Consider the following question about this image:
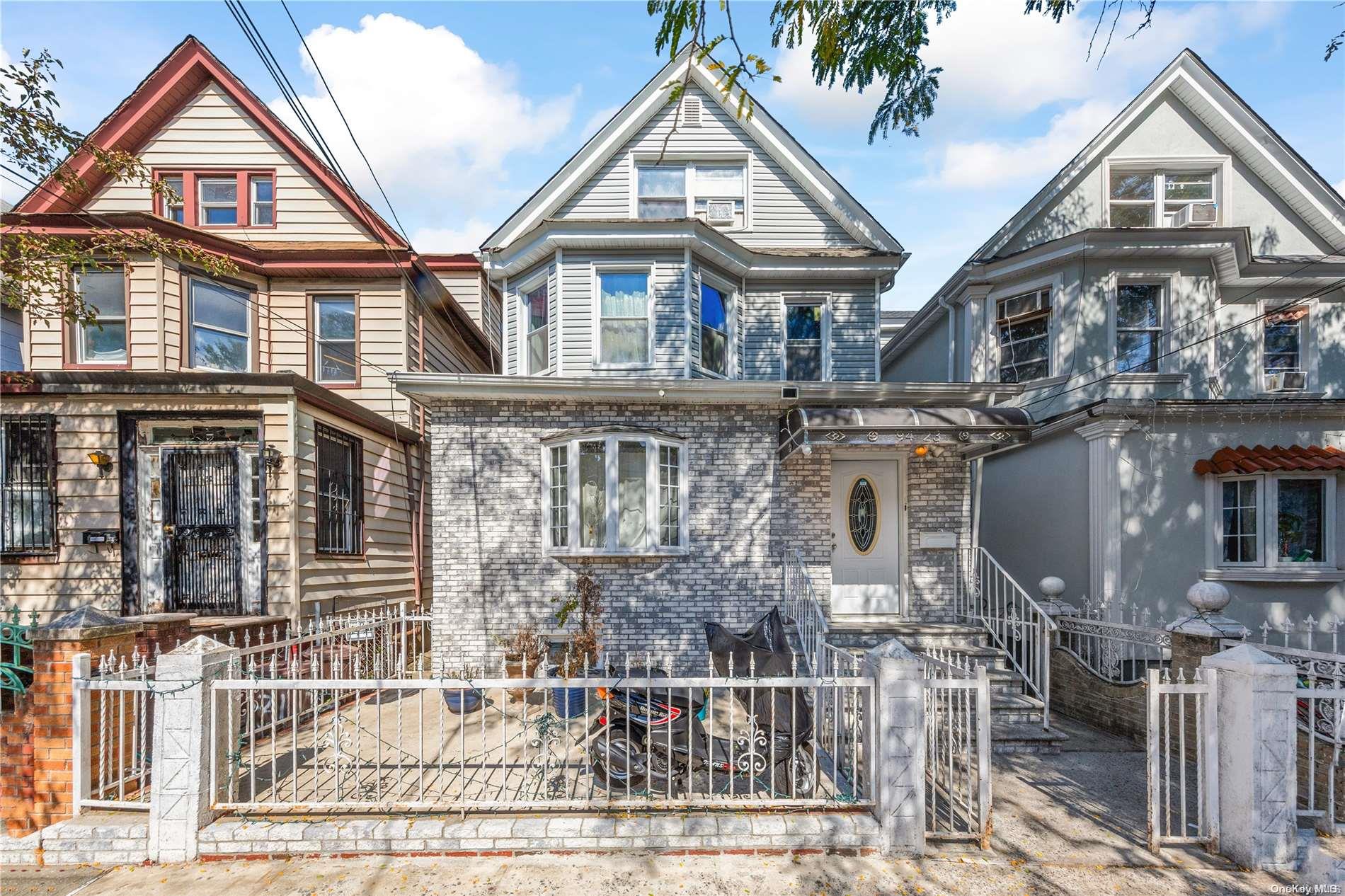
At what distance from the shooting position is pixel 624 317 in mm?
9539

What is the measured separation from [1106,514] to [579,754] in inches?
328

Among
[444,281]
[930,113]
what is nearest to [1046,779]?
[930,113]

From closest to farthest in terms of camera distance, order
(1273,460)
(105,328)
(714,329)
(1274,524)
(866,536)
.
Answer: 1. (1273,460)
2. (1274,524)
3. (866,536)
4. (105,328)
5. (714,329)

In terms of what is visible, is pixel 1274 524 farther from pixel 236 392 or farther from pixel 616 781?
pixel 236 392

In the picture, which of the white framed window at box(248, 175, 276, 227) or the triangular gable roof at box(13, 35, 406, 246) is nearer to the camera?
the triangular gable roof at box(13, 35, 406, 246)

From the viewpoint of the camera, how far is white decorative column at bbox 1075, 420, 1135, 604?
29.2ft

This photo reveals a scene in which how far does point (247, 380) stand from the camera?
282 inches

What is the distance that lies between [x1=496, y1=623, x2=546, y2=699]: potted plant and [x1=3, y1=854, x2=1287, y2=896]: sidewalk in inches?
116

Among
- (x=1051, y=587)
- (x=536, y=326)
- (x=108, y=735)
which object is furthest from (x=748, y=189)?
(x=108, y=735)

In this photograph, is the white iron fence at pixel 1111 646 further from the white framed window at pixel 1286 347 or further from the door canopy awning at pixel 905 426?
the white framed window at pixel 1286 347

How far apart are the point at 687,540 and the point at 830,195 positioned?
21.9ft

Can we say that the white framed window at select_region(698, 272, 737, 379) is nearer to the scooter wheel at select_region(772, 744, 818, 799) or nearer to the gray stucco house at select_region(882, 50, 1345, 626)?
the gray stucco house at select_region(882, 50, 1345, 626)

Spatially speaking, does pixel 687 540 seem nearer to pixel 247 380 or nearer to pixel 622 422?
pixel 622 422

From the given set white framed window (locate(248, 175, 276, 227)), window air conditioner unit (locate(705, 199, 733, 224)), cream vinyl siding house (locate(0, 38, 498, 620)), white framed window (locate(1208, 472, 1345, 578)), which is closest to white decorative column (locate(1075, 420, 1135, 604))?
white framed window (locate(1208, 472, 1345, 578))
